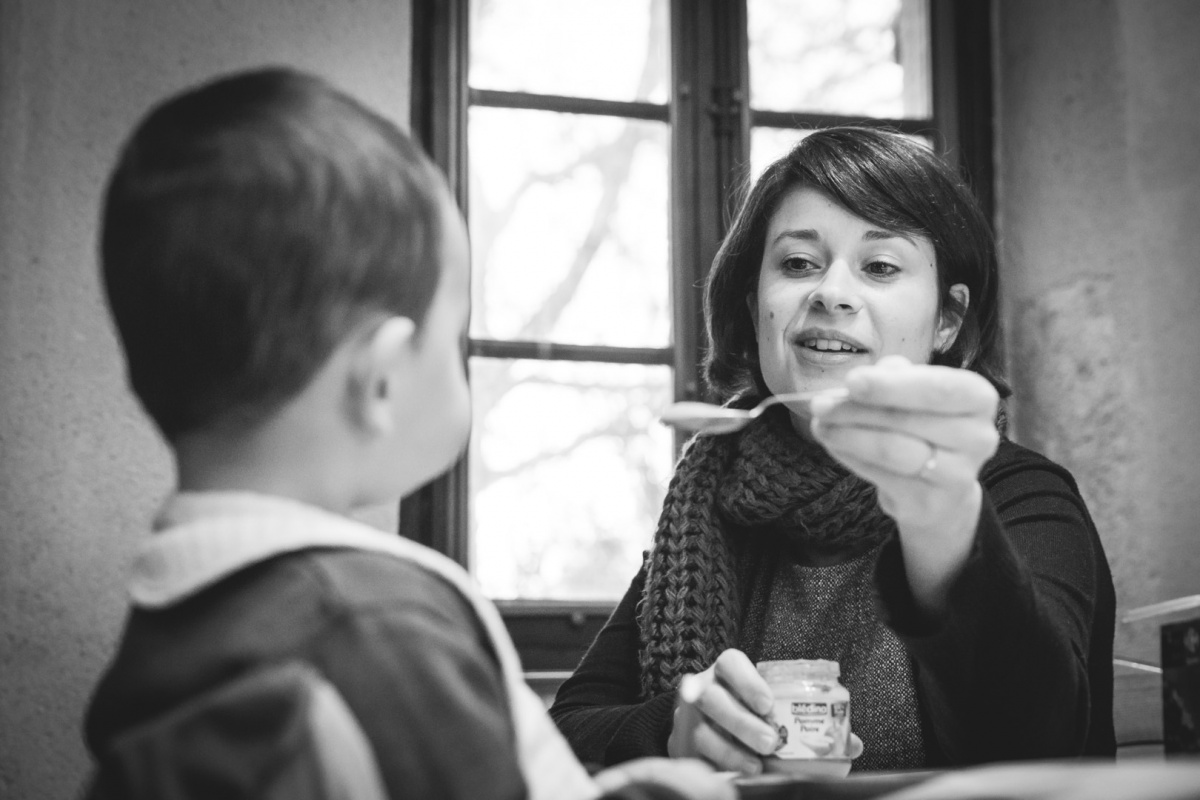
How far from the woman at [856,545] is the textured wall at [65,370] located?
33.6 inches

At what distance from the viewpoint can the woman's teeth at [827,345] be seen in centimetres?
154

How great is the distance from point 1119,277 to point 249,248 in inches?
82.1

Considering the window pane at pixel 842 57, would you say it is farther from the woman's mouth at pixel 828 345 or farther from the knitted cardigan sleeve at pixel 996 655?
the knitted cardigan sleeve at pixel 996 655

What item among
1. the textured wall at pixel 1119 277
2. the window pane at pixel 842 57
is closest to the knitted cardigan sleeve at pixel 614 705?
the textured wall at pixel 1119 277

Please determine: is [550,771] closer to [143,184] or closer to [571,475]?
[143,184]

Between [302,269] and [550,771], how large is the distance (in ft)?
1.09

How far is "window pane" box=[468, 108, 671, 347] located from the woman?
751 mm

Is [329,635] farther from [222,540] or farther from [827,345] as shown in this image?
[827,345]

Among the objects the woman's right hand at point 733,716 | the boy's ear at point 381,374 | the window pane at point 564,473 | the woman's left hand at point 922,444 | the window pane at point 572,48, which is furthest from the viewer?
the window pane at point 572,48

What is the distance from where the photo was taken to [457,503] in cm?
243

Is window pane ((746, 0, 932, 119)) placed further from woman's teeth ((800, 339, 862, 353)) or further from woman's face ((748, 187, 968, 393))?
woman's teeth ((800, 339, 862, 353))

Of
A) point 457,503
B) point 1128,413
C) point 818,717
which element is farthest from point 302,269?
point 1128,413

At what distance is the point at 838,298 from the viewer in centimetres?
152

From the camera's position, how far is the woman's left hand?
96cm
